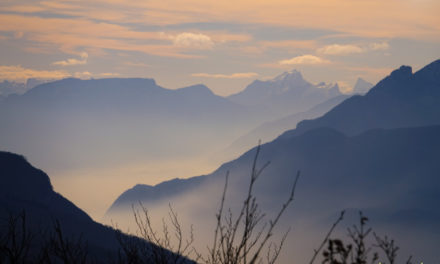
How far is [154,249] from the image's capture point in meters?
11.0

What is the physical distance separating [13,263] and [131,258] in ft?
7.31

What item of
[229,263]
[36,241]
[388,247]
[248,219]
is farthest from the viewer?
[36,241]

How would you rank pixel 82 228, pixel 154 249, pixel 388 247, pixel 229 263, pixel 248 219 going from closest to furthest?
pixel 248 219, pixel 229 263, pixel 154 249, pixel 388 247, pixel 82 228

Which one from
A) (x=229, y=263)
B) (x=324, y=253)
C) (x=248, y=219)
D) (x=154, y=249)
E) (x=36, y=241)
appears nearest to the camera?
(x=324, y=253)

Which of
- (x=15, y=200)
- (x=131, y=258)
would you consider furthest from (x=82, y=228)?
(x=131, y=258)

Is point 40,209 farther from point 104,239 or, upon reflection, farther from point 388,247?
point 388,247

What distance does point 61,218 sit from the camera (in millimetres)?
196250

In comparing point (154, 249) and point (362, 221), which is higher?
point (362, 221)

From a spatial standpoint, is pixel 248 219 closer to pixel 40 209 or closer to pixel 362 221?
pixel 362 221

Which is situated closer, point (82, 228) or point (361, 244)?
point (361, 244)

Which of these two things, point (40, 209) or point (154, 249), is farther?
point (40, 209)

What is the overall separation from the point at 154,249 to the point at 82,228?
191097 mm

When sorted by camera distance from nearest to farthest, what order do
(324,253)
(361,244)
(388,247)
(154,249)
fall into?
(324,253), (361,244), (154,249), (388,247)

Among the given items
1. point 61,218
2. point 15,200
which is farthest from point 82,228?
point 15,200
